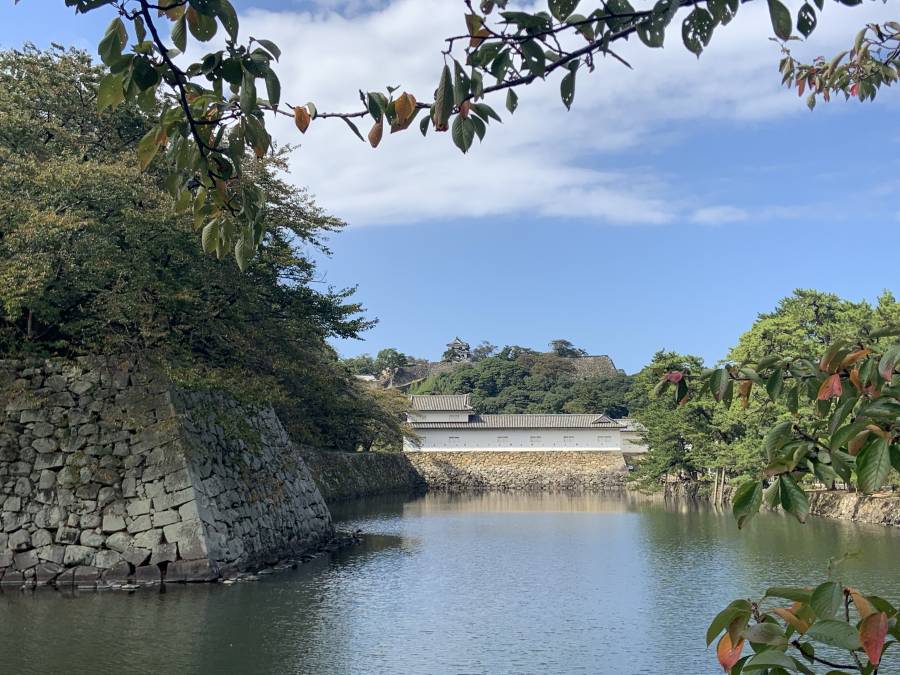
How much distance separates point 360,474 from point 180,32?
80.5 feet

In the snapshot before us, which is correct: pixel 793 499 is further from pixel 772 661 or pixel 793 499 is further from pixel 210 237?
pixel 210 237

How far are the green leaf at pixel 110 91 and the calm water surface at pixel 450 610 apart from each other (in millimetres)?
5223

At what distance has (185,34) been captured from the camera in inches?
70.6

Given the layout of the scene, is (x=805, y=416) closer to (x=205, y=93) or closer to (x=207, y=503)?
(x=207, y=503)

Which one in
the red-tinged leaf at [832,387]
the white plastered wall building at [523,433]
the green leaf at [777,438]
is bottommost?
the white plastered wall building at [523,433]

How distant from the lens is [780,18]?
5.13ft

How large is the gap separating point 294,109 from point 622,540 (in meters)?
13.2

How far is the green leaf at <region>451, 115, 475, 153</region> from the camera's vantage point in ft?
5.90

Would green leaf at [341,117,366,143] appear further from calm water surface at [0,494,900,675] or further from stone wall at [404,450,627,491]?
stone wall at [404,450,627,491]

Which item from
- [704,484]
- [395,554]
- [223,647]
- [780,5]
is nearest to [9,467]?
[223,647]

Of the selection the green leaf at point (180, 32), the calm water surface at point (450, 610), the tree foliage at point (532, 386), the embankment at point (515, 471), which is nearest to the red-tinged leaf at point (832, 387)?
the green leaf at point (180, 32)

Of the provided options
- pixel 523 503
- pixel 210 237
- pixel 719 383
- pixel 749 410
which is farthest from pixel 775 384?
pixel 523 503

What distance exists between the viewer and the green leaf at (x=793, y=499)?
1564 millimetres

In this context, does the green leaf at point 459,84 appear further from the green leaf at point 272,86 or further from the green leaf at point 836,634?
the green leaf at point 836,634
